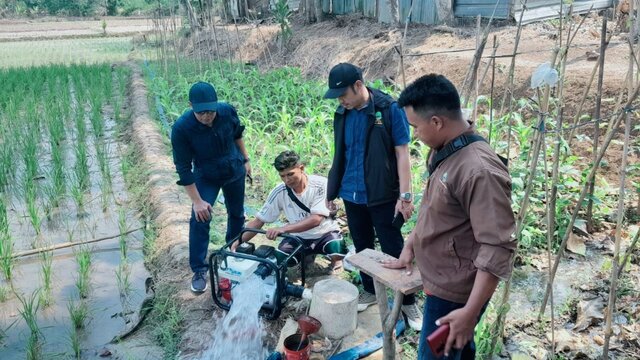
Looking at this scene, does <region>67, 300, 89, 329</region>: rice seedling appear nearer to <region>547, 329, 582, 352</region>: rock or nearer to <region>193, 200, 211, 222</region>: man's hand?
<region>193, 200, 211, 222</region>: man's hand

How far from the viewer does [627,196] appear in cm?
416

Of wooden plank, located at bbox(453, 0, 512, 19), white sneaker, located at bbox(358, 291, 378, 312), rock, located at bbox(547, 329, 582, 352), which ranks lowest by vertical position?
rock, located at bbox(547, 329, 582, 352)

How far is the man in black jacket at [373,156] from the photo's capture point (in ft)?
8.70

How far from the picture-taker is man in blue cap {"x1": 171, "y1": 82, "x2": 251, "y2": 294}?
3143mm

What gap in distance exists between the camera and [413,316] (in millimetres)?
2906

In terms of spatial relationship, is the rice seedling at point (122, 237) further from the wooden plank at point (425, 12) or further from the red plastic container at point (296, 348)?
the wooden plank at point (425, 12)

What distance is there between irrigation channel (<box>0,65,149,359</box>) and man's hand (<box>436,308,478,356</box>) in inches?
91.2

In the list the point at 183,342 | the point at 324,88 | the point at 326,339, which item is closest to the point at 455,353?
the point at 326,339

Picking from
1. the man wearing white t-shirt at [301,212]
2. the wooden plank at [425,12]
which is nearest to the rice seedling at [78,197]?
the man wearing white t-shirt at [301,212]

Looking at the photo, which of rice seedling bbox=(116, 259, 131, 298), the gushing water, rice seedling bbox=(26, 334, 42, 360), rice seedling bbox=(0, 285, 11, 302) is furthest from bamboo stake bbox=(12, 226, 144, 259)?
the gushing water

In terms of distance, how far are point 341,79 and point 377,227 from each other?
34.1 inches

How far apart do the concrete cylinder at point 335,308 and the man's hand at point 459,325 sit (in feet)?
3.93

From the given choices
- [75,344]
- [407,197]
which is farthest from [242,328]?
[407,197]

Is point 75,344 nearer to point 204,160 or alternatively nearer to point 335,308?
point 204,160
